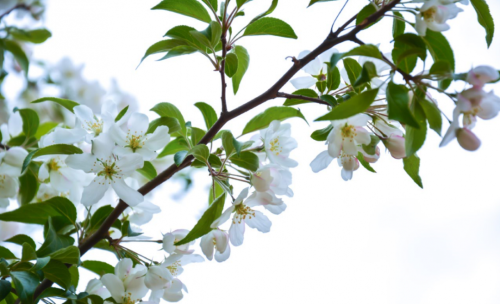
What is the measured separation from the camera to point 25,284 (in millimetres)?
654

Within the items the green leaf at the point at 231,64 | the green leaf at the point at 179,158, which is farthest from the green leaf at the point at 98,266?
the green leaf at the point at 231,64

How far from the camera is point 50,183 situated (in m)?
0.96

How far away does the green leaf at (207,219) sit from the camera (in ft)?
2.15

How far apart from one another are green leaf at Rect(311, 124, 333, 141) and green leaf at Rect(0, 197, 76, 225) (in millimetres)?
427

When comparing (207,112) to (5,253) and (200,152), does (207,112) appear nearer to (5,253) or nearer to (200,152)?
(200,152)

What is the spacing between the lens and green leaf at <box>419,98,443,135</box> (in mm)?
580

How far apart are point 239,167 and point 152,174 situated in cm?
21

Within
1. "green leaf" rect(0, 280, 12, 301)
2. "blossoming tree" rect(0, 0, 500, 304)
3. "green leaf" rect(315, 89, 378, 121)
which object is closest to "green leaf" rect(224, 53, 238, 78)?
"blossoming tree" rect(0, 0, 500, 304)

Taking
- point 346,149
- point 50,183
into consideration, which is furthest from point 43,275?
point 346,149

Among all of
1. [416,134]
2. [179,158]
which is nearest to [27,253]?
[179,158]

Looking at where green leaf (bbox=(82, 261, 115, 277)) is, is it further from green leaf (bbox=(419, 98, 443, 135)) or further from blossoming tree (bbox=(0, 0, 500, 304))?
green leaf (bbox=(419, 98, 443, 135))

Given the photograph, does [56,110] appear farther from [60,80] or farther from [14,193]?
[14,193]

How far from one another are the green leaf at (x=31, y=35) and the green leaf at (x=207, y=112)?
2.55 ft

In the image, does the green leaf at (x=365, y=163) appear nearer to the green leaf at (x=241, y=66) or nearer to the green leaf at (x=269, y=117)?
the green leaf at (x=269, y=117)
